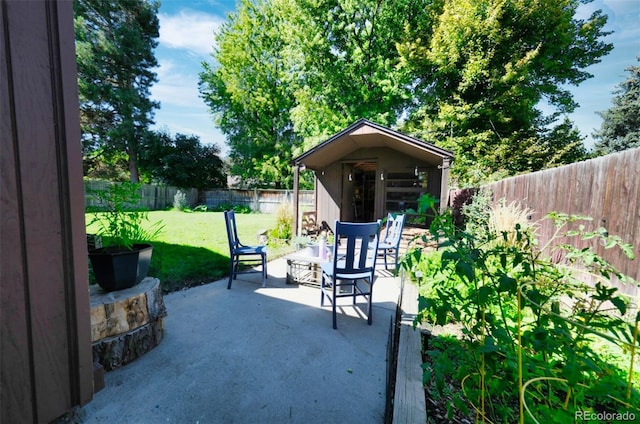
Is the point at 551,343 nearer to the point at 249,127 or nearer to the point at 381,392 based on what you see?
the point at 381,392

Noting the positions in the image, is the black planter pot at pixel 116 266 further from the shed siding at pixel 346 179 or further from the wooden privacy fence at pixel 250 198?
the wooden privacy fence at pixel 250 198

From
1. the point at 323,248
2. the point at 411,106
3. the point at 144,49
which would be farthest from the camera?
the point at 144,49

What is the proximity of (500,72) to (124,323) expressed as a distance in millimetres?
13282

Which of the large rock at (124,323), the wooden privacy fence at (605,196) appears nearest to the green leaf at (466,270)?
the large rock at (124,323)

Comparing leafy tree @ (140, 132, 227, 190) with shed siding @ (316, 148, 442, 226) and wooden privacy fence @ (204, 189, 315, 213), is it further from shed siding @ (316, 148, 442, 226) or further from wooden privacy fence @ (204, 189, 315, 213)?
shed siding @ (316, 148, 442, 226)

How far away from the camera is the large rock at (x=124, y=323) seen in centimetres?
184

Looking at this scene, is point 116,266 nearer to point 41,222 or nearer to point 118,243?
point 118,243

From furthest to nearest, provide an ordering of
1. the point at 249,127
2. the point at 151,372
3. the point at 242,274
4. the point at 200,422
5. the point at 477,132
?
1. the point at 249,127
2. the point at 477,132
3. the point at 242,274
4. the point at 151,372
5. the point at 200,422

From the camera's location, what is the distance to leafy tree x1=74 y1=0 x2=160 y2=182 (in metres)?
14.4

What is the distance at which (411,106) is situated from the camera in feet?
41.4

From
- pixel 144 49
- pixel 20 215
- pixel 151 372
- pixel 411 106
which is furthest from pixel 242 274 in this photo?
pixel 144 49

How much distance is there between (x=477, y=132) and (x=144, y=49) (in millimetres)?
18877

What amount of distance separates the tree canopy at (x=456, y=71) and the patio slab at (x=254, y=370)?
9.78 metres

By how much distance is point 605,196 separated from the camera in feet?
A: 9.01
